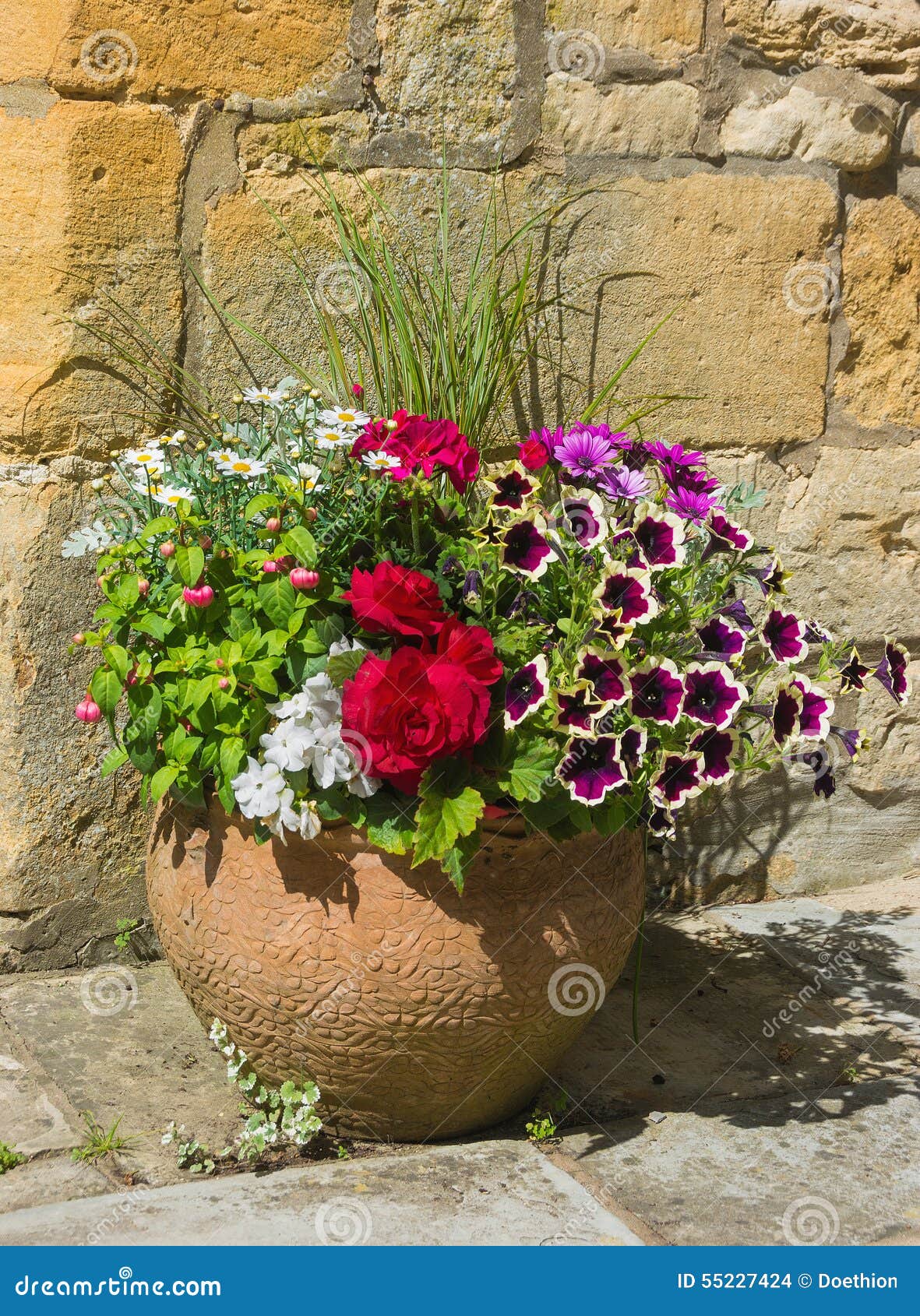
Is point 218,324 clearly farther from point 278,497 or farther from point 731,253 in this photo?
point 731,253

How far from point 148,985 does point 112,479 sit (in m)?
0.95

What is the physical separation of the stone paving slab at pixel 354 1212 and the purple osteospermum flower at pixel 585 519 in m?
0.91

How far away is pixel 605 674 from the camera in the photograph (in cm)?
170

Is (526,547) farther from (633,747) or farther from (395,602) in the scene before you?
(633,747)

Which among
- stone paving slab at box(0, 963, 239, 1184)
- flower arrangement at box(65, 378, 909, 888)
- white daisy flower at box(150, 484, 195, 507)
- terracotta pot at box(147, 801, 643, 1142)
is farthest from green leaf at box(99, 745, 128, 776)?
stone paving slab at box(0, 963, 239, 1184)

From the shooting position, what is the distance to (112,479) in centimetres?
233

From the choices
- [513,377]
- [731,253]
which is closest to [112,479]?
[513,377]

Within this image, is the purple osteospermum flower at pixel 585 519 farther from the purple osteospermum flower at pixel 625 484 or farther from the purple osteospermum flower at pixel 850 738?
the purple osteospermum flower at pixel 850 738

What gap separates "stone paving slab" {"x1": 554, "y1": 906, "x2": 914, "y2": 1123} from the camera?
2121 millimetres

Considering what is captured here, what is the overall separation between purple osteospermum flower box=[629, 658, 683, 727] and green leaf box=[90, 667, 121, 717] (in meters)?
0.74

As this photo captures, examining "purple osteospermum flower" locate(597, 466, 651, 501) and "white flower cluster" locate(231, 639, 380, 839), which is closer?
"white flower cluster" locate(231, 639, 380, 839)

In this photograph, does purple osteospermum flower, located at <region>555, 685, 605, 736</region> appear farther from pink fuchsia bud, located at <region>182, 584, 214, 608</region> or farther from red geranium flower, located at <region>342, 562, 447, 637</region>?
pink fuchsia bud, located at <region>182, 584, 214, 608</region>

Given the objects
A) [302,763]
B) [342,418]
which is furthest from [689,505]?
[302,763]

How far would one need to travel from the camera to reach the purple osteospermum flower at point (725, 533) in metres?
1.89
